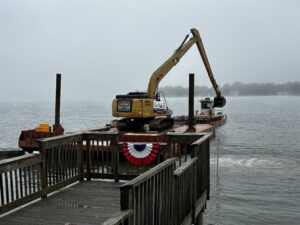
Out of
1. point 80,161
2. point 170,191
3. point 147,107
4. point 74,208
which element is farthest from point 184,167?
point 147,107

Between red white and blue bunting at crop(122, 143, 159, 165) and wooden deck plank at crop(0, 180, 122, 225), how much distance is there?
0.87m

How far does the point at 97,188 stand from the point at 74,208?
4.67 feet

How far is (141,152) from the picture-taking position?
9.38 meters

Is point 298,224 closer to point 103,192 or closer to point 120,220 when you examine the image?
point 103,192

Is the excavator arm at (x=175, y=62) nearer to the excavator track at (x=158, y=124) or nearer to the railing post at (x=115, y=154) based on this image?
the excavator track at (x=158, y=124)

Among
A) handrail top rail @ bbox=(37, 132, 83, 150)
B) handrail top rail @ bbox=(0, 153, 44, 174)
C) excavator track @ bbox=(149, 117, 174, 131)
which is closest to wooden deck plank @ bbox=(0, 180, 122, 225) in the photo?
handrail top rail @ bbox=(0, 153, 44, 174)

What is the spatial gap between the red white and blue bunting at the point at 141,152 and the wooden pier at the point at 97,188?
8.7 inches

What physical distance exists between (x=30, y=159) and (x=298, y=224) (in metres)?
11.0

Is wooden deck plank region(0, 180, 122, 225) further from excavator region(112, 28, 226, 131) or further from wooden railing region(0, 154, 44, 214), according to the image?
excavator region(112, 28, 226, 131)

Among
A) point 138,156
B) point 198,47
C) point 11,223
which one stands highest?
point 198,47

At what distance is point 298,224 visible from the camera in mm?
14539

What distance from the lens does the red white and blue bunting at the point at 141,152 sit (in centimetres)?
927

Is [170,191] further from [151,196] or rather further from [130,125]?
[130,125]

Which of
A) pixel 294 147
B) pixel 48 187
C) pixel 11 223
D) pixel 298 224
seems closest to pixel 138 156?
pixel 48 187
